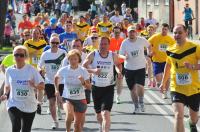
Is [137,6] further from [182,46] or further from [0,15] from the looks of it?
[182,46]

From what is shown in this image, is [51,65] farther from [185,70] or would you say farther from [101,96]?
[185,70]

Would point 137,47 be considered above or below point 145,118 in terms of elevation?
above

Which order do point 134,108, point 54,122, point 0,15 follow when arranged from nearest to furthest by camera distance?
point 54,122 → point 134,108 → point 0,15

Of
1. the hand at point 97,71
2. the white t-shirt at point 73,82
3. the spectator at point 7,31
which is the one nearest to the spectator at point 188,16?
the spectator at point 7,31

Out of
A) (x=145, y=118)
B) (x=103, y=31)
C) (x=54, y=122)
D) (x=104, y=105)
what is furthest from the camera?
(x=103, y=31)

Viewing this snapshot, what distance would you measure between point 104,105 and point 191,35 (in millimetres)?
26020

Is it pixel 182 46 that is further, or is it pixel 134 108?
pixel 134 108

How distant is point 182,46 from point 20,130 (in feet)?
9.09

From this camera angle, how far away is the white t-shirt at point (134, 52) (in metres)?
15.7

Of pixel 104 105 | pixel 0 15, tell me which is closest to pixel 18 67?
pixel 104 105

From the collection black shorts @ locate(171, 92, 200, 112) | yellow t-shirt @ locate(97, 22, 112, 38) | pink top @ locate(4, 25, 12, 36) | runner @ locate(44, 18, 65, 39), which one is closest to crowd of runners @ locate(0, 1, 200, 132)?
black shorts @ locate(171, 92, 200, 112)

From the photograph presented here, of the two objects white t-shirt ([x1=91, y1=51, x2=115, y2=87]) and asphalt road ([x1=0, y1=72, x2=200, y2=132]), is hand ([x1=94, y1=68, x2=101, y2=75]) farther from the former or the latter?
asphalt road ([x1=0, y1=72, x2=200, y2=132])

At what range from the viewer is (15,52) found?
1044 centimetres

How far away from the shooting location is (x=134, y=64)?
15727 millimetres
